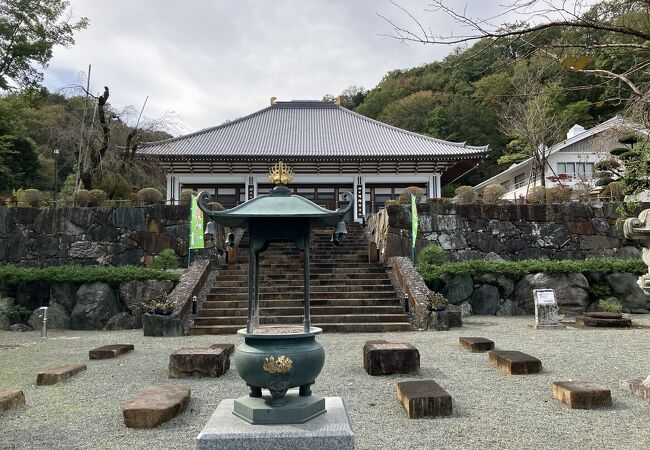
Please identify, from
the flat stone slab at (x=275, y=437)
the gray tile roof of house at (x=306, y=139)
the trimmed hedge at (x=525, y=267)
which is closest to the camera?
the flat stone slab at (x=275, y=437)

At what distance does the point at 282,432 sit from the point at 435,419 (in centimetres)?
184

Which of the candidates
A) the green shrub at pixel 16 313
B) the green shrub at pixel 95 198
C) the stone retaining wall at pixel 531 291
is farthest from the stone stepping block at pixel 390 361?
the green shrub at pixel 95 198

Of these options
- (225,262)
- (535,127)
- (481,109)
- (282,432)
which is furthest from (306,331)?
(481,109)

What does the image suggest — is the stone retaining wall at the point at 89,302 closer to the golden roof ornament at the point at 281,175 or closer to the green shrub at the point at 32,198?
the green shrub at the point at 32,198

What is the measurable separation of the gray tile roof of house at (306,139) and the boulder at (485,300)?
9215 mm

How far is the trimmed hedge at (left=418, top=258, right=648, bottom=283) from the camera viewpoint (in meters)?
12.7

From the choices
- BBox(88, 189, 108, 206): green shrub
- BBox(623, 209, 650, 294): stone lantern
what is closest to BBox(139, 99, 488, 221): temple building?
BBox(88, 189, 108, 206): green shrub

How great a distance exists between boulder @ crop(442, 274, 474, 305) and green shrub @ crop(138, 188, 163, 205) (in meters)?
11.0

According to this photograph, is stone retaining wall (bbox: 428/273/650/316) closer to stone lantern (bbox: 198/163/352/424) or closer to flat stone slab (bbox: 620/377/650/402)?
flat stone slab (bbox: 620/377/650/402)

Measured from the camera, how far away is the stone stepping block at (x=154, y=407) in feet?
14.3

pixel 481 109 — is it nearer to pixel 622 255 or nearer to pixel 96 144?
pixel 622 255

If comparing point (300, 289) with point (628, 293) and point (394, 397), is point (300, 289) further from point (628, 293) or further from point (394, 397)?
point (628, 293)

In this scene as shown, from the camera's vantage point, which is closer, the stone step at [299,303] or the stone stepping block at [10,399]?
the stone stepping block at [10,399]

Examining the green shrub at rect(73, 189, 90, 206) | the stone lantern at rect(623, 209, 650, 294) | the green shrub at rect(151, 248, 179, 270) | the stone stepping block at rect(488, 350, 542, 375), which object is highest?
the green shrub at rect(73, 189, 90, 206)
